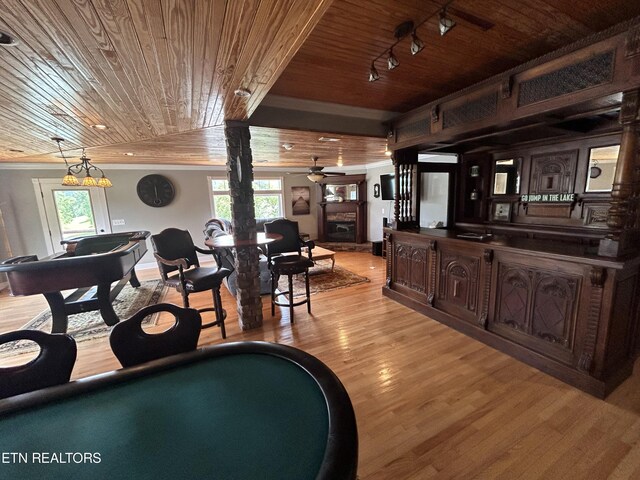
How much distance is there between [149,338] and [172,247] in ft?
7.62

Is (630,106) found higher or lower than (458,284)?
higher

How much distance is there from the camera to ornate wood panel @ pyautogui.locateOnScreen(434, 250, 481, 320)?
284cm

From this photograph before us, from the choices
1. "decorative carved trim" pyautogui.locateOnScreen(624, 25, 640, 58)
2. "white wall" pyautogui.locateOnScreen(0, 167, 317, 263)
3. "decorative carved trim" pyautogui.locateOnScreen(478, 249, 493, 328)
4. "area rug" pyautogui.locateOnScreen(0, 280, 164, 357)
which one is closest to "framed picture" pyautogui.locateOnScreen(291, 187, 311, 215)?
"white wall" pyautogui.locateOnScreen(0, 167, 317, 263)

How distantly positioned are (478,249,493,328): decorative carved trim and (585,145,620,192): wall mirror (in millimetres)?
1495

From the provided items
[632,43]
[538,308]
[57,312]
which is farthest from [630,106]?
[57,312]

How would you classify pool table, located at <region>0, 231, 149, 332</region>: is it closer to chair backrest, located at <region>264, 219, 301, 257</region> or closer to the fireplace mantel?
chair backrest, located at <region>264, 219, 301, 257</region>

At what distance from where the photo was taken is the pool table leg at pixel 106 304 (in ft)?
10.5

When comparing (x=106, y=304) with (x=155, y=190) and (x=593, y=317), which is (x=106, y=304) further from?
(x=593, y=317)

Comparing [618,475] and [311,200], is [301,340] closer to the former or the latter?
[618,475]

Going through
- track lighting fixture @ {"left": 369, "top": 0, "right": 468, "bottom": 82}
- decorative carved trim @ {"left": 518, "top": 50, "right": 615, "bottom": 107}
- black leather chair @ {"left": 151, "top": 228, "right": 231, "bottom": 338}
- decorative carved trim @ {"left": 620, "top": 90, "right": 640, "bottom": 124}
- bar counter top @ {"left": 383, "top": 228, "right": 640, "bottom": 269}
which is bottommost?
black leather chair @ {"left": 151, "top": 228, "right": 231, "bottom": 338}

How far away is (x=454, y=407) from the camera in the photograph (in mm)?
1925

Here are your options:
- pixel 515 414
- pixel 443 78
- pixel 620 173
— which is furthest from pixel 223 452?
pixel 443 78

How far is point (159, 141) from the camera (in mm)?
3791

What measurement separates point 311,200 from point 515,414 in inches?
282
